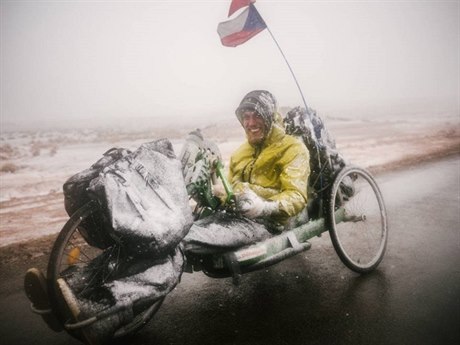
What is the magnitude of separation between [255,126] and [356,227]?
241 cm

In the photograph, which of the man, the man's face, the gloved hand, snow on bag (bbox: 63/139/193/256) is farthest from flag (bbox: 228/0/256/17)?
the gloved hand

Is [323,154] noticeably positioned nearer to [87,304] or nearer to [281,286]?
[281,286]

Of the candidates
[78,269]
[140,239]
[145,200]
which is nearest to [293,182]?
[145,200]

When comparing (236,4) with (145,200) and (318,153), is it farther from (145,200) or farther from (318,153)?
(145,200)

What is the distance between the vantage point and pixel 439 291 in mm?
3133

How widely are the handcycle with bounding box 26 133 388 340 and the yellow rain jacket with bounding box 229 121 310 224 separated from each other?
0.93 feet

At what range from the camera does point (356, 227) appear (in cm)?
496

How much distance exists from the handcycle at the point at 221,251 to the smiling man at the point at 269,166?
0.83 feet

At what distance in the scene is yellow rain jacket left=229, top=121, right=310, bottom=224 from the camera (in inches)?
120

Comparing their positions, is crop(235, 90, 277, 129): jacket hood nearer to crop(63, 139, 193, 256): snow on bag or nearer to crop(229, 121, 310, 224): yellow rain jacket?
crop(229, 121, 310, 224): yellow rain jacket

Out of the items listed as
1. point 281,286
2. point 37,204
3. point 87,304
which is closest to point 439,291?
point 281,286

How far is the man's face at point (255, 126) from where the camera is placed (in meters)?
3.60

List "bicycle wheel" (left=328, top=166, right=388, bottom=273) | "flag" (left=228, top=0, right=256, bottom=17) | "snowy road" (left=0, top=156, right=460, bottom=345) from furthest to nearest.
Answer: "flag" (left=228, top=0, right=256, bottom=17), "bicycle wheel" (left=328, top=166, right=388, bottom=273), "snowy road" (left=0, top=156, right=460, bottom=345)

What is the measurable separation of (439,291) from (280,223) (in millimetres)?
1560
